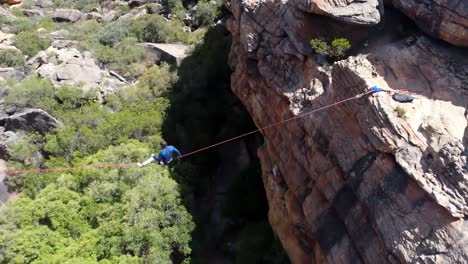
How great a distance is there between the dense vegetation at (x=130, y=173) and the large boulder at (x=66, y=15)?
15.3m

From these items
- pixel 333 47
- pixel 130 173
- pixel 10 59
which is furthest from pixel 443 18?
pixel 10 59

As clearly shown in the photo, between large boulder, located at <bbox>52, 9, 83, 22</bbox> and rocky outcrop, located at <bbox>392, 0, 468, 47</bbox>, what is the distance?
41.0 metres

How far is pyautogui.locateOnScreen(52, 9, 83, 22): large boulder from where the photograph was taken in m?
46.3

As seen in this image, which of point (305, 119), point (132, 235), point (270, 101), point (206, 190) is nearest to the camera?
point (305, 119)

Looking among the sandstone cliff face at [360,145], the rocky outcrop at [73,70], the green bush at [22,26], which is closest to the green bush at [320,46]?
the sandstone cliff face at [360,145]

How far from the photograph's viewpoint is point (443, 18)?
40.7 feet

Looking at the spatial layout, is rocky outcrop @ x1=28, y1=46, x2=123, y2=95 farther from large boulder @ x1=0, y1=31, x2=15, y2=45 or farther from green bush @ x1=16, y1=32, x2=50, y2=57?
large boulder @ x1=0, y1=31, x2=15, y2=45

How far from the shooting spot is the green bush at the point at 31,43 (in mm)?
34750

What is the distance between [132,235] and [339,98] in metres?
10.4

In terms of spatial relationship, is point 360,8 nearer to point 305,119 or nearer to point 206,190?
point 305,119

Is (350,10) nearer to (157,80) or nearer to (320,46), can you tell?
(320,46)

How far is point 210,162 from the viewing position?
23.9m

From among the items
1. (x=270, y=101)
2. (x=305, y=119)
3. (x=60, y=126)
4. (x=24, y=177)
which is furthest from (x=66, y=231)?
(x=305, y=119)

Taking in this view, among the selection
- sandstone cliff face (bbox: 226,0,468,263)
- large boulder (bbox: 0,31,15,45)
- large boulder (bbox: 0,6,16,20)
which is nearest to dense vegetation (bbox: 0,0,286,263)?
sandstone cliff face (bbox: 226,0,468,263)
